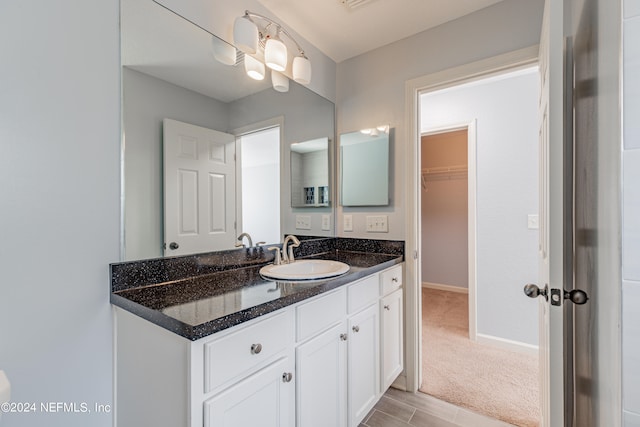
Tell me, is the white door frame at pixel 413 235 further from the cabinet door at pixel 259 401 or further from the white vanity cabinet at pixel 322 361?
the cabinet door at pixel 259 401

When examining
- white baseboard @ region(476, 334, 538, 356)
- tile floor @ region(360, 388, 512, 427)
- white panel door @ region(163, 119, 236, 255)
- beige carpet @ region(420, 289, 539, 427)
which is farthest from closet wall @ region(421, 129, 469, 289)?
white panel door @ region(163, 119, 236, 255)

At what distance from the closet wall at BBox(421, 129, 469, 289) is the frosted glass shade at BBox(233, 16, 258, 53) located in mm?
3403

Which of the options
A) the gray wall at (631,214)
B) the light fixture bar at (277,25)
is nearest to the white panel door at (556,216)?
the gray wall at (631,214)

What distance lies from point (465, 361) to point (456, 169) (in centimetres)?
277

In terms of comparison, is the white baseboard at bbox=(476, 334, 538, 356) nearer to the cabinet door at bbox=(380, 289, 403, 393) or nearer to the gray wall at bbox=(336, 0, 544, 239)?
the cabinet door at bbox=(380, 289, 403, 393)

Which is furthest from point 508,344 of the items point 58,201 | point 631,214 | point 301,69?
point 58,201

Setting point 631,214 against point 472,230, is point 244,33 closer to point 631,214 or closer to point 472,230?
point 631,214

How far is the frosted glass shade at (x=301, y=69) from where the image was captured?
5.58 ft

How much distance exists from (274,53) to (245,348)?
1.41m

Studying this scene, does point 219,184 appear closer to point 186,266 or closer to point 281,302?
point 186,266

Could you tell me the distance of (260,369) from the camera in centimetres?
92

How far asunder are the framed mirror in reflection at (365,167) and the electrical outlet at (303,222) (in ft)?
1.02

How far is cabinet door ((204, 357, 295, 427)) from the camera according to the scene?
0.80m

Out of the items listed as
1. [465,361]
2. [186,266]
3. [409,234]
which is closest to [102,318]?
[186,266]
